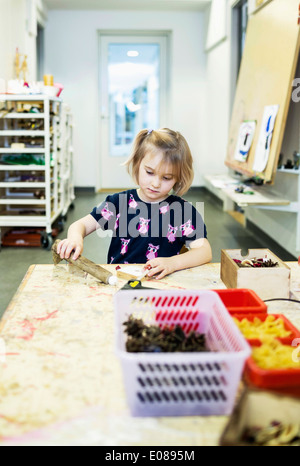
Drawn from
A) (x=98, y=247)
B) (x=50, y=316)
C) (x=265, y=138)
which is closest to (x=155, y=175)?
(x=50, y=316)

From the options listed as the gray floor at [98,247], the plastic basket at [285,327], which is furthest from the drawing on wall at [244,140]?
the plastic basket at [285,327]

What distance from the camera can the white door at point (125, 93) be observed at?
6816mm

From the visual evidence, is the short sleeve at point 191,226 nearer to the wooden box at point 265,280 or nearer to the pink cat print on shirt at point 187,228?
the pink cat print on shirt at point 187,228

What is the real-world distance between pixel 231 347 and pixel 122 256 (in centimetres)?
97

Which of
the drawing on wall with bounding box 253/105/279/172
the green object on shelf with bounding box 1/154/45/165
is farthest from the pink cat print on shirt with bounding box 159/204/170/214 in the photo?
the green object on shelf with bounding box 1/154/45/165

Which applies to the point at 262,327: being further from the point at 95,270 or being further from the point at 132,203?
the point at 132,203

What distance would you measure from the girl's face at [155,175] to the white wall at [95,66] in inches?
219

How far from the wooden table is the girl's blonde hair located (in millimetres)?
537

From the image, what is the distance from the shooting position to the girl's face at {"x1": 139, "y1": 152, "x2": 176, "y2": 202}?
1.45 meters

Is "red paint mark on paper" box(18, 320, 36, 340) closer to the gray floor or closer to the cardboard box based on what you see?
the cardboard box

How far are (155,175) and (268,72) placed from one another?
2.23 metres

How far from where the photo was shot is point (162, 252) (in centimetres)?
161

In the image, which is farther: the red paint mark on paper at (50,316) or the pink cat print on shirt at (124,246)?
the pink cat print on shirt at (124,246)

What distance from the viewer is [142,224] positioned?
163 cm
